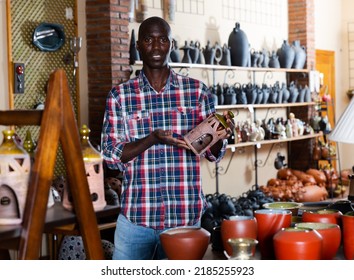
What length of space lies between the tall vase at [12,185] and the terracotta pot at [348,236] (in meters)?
0.99

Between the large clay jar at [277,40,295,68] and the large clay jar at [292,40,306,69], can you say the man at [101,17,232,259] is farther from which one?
the large clay jar at [292,40,306,69]

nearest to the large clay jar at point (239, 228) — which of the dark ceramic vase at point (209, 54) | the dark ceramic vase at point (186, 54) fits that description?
the dark ceramic vase at point (186, 54)

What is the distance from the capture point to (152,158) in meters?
2.65

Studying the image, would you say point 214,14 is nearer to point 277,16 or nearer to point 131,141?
point 277,16

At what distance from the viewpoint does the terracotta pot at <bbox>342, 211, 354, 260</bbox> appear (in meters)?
2.06

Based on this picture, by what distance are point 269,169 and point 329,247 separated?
6.70 metres

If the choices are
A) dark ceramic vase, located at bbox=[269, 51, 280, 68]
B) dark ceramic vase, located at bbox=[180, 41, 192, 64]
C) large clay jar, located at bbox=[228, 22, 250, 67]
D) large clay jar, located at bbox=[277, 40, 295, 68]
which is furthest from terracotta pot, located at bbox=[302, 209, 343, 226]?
large clay jar, located at bbox=[277, 40, 295, 68]

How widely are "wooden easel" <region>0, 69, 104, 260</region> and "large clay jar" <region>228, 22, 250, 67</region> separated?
5791 millimetres

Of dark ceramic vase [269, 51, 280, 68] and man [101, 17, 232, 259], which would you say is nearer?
man [101, 17, 232, 259]

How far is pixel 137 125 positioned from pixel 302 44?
6.80 meters

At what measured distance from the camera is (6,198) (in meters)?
1.70

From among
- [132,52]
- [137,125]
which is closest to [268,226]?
[137,125]

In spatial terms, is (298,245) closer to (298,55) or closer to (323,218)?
(323,218)

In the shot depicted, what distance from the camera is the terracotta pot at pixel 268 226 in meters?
2.08
